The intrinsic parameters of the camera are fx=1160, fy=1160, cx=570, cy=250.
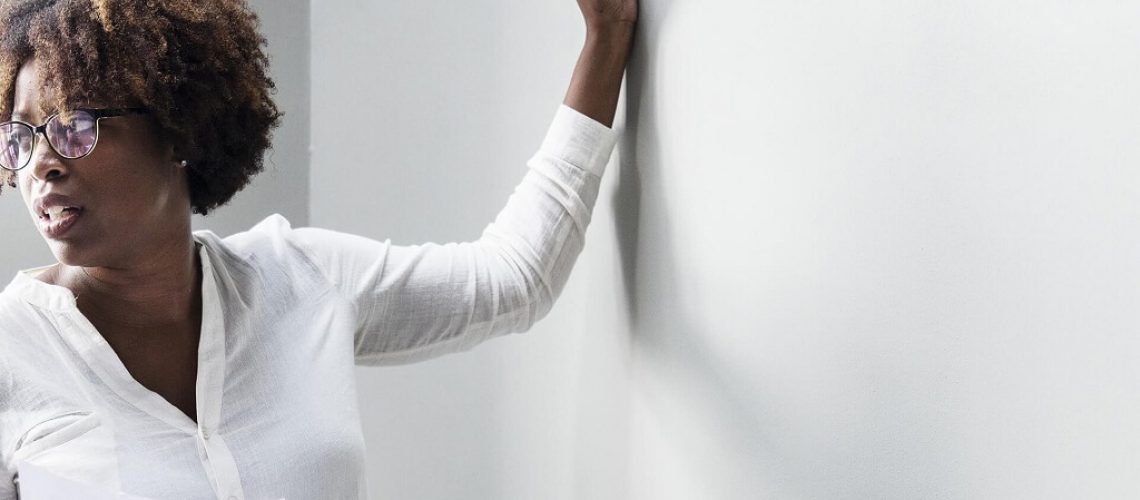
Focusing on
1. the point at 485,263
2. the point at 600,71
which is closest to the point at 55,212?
the point at 485,263

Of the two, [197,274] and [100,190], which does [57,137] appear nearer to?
[100,190]

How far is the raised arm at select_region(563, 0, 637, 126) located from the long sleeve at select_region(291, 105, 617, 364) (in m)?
0.02

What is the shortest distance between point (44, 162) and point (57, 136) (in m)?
0.03

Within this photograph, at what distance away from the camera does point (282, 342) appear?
1.18 metres

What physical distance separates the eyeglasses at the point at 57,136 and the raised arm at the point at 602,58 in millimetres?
471

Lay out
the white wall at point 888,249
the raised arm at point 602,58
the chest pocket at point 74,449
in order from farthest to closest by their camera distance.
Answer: the raised arm at point 602,58
the chest pocket at point 74,449
the white wall at point 888,249

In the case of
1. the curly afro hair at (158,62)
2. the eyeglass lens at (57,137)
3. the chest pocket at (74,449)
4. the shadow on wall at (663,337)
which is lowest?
the chest pocket at (74,449)

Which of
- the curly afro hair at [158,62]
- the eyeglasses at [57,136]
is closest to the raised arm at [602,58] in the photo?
the curly afro hair at [158,62]

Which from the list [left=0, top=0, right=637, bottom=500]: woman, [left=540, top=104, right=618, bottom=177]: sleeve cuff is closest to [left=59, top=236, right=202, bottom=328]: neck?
[left=0, top=0, right=637, bottom=500]: woman

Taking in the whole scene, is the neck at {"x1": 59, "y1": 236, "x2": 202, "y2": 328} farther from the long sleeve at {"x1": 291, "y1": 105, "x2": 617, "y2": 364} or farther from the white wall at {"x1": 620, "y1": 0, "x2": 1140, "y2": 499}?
the white wall at {"x1": 620, "y1": 0, "x2": 1140, "y2": 499}

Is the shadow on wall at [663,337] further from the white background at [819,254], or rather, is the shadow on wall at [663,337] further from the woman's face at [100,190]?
the woman's face at [100,190]

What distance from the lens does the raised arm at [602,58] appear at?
120 cm

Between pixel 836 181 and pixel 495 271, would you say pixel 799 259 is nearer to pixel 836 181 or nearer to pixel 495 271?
pixel 836 181

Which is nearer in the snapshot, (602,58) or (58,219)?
(58,219)
